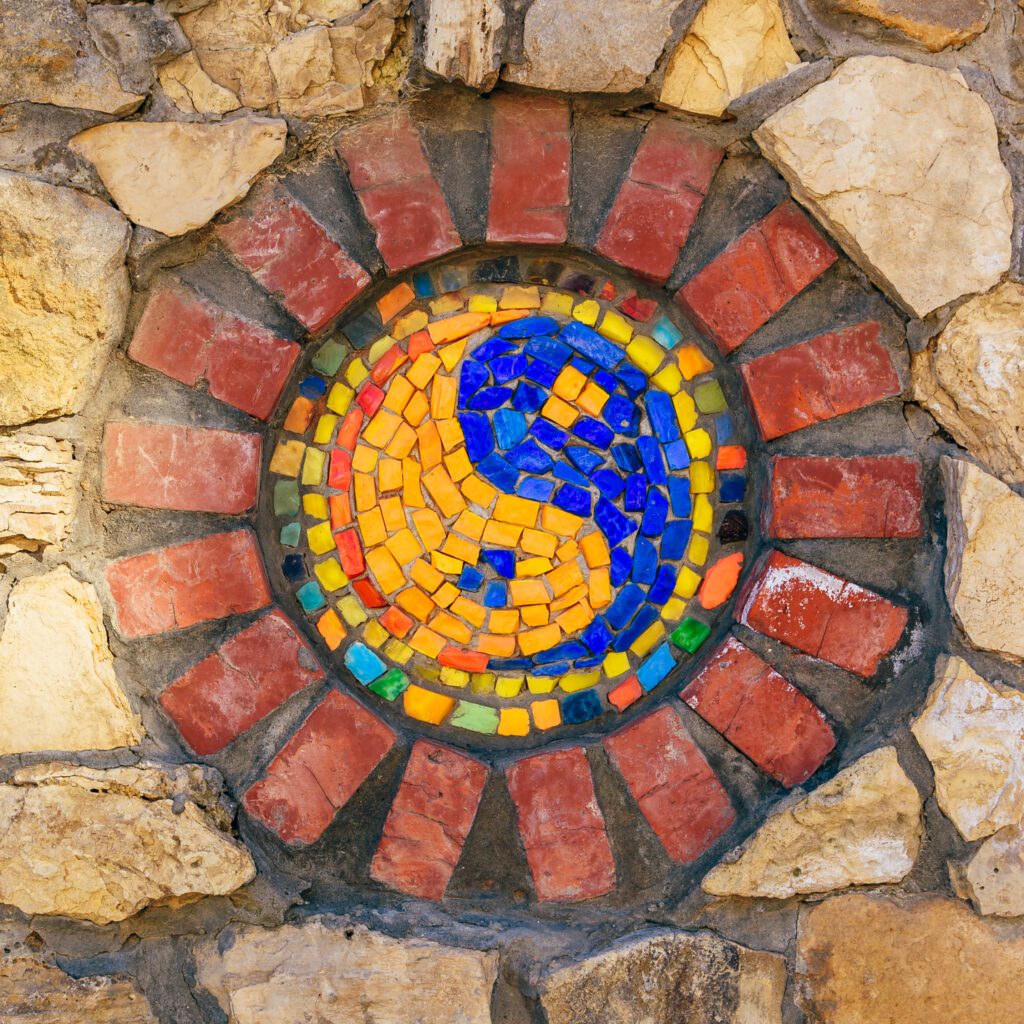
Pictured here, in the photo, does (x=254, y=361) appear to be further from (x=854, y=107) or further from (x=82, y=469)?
(x=854, y=107)

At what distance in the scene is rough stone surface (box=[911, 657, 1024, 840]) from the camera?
1621 millimetres

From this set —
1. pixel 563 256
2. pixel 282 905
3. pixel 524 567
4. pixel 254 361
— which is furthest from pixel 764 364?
pixel 282 905

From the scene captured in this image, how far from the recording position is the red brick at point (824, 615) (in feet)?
5.48

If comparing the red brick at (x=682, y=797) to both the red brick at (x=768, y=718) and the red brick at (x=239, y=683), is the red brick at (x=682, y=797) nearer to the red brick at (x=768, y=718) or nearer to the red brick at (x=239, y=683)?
the red brick at (x=768, y=718)

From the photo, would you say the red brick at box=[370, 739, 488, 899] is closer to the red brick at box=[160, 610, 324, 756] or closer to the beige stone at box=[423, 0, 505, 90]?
the red brick at box=[160, 610, 324, 756]

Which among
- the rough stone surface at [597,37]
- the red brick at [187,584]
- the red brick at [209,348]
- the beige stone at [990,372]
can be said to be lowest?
the red brick at [187,584]

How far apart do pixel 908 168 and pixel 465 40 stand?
0.65 metres

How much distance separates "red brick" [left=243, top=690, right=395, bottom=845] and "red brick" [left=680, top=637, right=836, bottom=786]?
512 mm

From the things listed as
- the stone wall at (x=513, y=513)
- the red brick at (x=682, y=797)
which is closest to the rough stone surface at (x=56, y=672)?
the stone wall at (x=513, y=513)

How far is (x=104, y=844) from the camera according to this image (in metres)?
1.61

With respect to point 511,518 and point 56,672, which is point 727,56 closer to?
point 511,518

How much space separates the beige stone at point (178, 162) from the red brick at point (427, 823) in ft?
2.79

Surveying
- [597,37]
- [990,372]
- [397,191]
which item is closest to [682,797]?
[990,372]

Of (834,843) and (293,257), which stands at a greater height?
(293,257)
